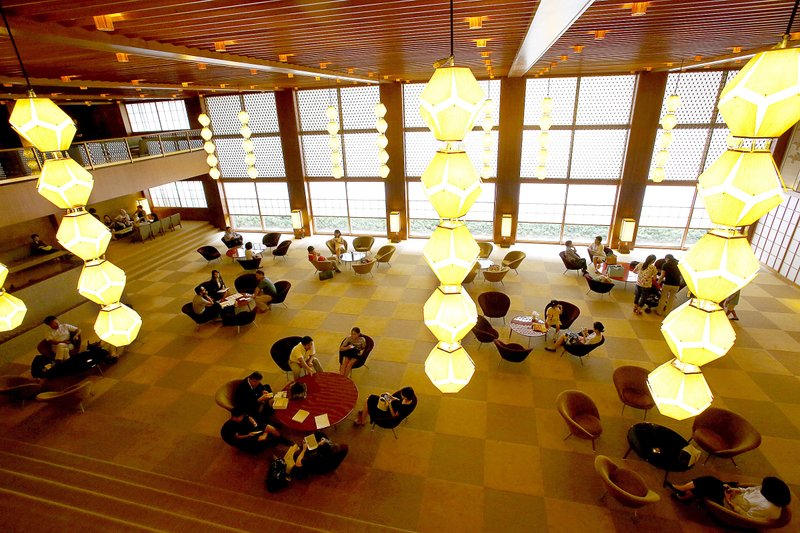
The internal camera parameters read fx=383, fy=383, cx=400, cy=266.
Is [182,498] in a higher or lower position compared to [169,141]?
lower

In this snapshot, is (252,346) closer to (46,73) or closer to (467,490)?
(467,490)

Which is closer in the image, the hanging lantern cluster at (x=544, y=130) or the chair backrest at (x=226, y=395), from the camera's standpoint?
the chair backrest at (x=226, y=395)

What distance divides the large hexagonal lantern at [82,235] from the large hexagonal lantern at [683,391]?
3.89 metres

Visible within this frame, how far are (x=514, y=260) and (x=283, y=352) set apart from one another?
6.68m

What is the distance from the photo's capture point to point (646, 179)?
37.5 feet

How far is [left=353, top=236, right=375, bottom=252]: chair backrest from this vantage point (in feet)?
41.0

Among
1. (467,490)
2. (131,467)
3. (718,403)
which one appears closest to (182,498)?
(131,467)

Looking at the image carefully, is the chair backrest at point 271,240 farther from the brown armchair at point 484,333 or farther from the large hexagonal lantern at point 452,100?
the large hexagonal lantern at point 452,100

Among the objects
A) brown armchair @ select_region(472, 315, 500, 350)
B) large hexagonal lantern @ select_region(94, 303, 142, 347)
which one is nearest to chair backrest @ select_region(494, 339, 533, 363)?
brown armchair @ select_region(472, 315, 500, 350)

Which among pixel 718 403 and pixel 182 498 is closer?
pixel 182 498

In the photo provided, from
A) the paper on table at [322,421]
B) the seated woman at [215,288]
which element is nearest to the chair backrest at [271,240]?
the seated woman at [215,288]

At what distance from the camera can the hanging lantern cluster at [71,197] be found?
8.48ft

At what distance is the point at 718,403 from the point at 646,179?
756cm

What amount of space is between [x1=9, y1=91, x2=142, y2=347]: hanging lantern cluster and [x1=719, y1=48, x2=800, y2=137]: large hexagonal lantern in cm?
384
